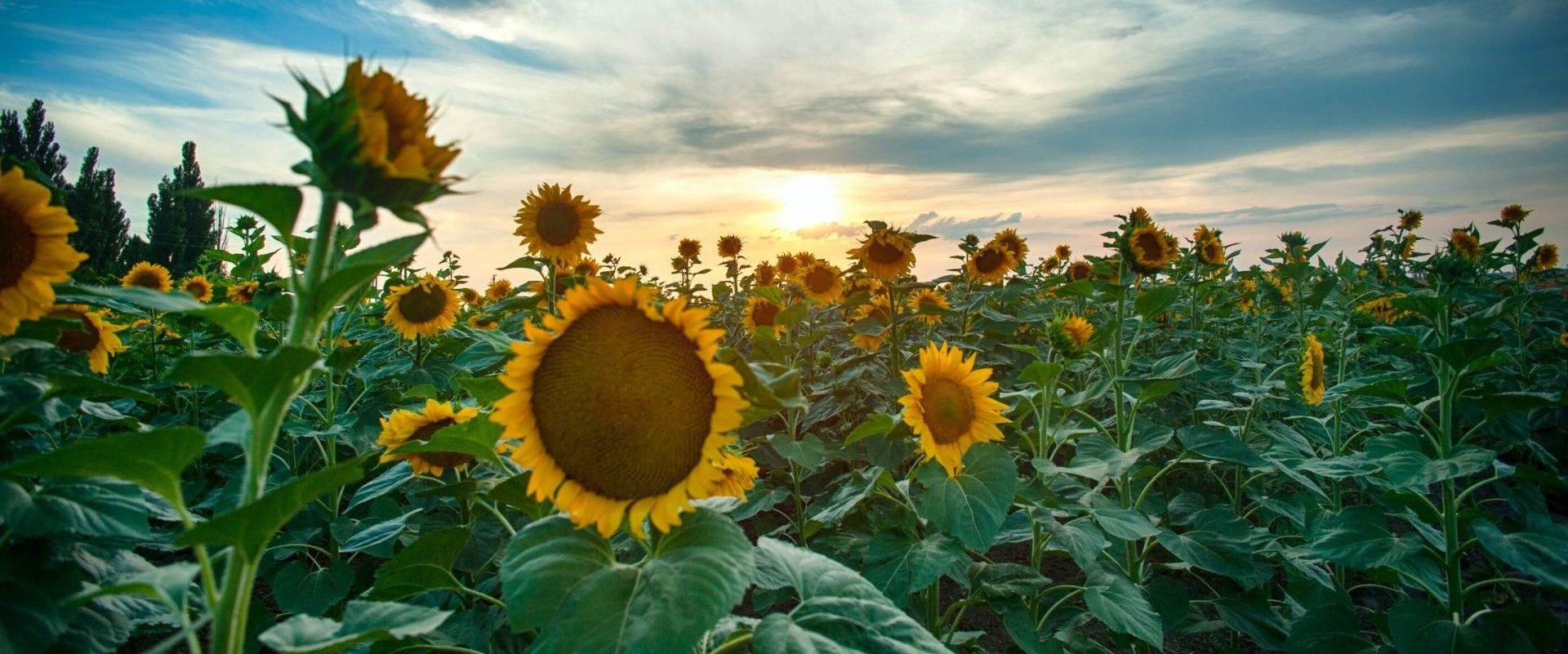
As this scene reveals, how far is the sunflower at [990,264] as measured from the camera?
566 cm

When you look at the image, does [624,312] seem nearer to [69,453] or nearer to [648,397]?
[648,397]

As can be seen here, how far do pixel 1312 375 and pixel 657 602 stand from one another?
12.7ft

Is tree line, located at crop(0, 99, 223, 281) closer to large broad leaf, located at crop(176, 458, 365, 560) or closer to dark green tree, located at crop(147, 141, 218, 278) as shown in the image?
dark green tree, located at crop(147, 141, 218, 278)

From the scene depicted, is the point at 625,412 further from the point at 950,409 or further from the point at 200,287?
the point at 200,287

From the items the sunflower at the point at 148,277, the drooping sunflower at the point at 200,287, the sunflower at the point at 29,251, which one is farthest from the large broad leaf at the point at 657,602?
the sunflower at the point at 148,277

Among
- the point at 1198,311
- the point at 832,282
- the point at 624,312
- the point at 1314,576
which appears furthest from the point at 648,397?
the point at 1198,311

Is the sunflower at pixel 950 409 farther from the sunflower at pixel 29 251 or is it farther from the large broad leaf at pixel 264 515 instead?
the sunflower at pixel 29 251

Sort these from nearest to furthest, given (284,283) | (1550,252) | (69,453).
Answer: (69,453) → (284,283) → (1550,252)

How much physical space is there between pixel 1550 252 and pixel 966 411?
29.7ft

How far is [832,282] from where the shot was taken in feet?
18.8

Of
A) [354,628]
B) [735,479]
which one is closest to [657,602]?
[354,628]

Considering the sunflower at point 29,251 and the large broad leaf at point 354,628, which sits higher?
the sunflower at point 29,251

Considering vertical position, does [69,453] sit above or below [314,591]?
above

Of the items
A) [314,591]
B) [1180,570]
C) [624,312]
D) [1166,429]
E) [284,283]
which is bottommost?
[1180,570]
